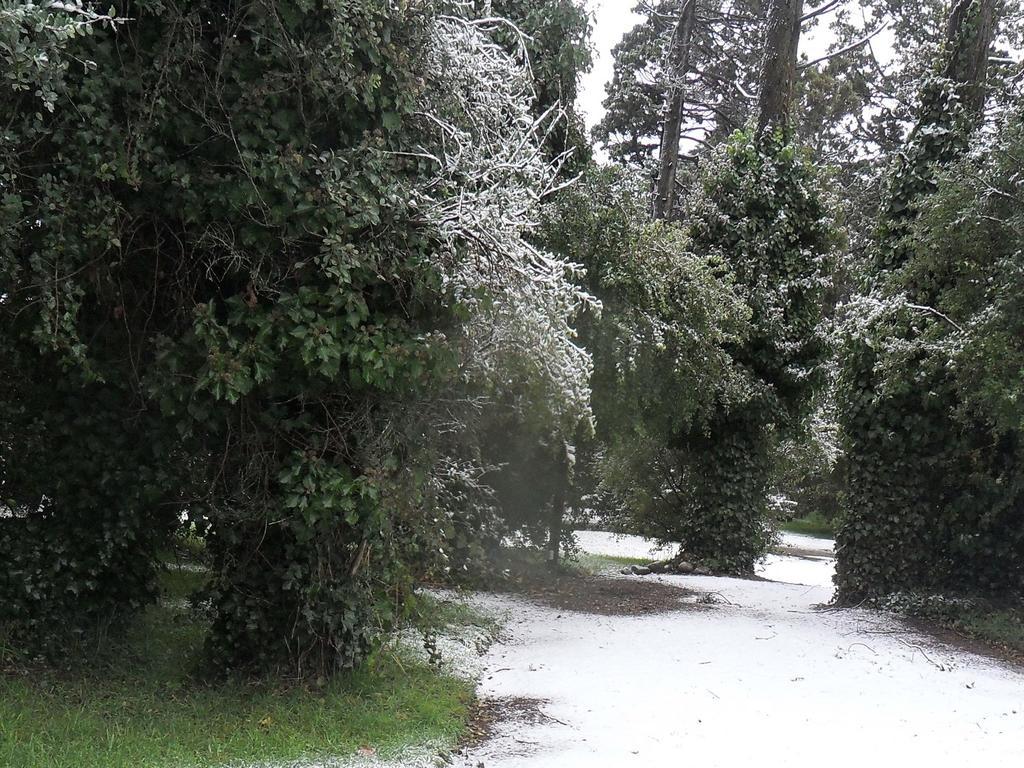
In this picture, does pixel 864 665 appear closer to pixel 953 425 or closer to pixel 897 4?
pixel 953 425

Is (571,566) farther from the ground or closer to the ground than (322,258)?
closer to the ground

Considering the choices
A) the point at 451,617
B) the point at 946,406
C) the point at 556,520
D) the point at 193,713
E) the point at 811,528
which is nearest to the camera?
the point at 193,713

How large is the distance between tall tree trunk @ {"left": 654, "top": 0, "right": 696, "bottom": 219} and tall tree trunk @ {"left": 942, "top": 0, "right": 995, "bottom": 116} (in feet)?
32.0

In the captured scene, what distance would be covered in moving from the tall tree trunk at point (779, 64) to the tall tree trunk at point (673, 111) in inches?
220

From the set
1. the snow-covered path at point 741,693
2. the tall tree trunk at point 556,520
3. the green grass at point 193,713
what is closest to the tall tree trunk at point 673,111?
the tall tree trunk at point 556,520

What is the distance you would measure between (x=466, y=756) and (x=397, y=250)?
113 inches

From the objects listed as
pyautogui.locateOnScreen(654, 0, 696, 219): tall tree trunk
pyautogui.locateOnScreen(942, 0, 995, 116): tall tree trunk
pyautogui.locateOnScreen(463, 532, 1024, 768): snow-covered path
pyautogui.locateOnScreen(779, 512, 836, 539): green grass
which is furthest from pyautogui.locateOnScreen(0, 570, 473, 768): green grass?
pyautogui.locateOnScreen(779, 512, 836, 539): green grass

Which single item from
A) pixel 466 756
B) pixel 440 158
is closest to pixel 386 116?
pixel 440 158

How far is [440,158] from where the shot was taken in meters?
5.77

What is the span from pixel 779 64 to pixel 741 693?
1066cm

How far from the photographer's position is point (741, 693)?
21.2ft

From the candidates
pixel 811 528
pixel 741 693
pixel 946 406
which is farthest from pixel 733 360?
pixel 811 528

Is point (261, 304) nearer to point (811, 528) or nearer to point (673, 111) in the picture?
point (673, 111)

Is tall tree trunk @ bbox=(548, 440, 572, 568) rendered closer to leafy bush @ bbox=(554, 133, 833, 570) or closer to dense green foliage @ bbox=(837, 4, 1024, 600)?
leafy bush @ bbox=(554, 133, 833, 570)
